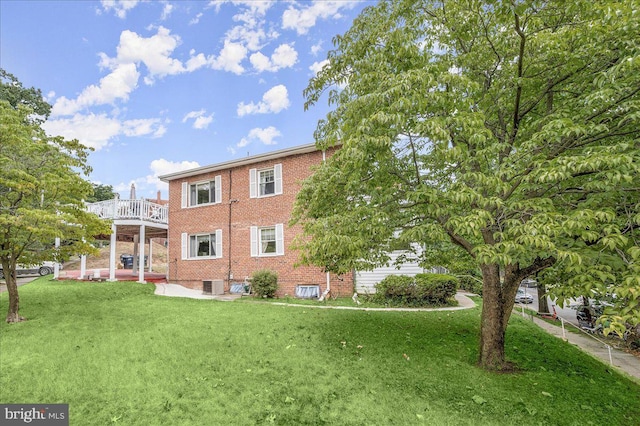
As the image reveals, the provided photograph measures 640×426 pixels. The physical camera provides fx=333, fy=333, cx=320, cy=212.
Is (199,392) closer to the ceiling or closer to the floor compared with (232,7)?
closer to the floor

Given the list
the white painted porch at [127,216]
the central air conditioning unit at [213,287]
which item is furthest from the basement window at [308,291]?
the white painted porch at [127,216]

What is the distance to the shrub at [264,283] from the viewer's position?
41.9 feet

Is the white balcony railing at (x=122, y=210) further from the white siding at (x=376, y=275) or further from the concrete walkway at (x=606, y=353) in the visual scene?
the concrete walkway at (x=606, y=353)

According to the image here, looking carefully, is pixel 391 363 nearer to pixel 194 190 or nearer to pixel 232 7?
pixel 232 7

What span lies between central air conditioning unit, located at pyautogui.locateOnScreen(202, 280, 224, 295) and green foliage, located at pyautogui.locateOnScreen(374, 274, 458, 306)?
6.81m

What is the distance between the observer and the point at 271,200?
1449 cm

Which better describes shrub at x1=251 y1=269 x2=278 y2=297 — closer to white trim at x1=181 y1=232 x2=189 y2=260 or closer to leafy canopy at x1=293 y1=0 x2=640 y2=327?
white trim at x1=181 y1=232 x2=189 y2=260

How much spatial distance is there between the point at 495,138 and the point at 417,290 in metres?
7.64

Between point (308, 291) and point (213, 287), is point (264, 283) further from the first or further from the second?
point (213, 287)

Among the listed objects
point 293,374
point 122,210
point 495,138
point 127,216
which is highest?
point 122,210

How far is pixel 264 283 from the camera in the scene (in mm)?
12797

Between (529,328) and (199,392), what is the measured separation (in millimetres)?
8785

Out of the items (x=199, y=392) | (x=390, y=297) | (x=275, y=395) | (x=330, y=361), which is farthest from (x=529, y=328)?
(x=199, y=392)

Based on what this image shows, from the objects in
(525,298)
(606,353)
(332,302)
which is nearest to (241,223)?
(332,302)
